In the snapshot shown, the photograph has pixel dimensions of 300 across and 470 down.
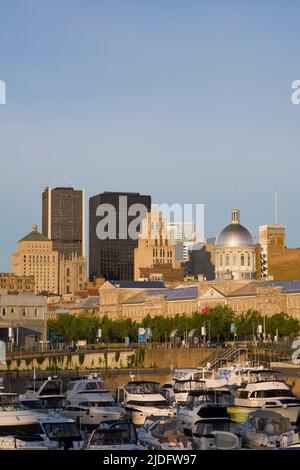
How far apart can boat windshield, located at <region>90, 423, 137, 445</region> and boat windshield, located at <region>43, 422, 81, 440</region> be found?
85.1 inches

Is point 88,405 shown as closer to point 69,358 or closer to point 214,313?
point 69,358

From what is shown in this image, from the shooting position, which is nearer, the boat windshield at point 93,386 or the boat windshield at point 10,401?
the boat windshield at point 10,401

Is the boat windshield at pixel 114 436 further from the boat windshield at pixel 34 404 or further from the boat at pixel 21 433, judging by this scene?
the boat windshield at pixel 34 404

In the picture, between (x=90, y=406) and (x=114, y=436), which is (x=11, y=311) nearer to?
(x=90, y=406)

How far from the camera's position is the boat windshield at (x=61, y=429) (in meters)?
46.4

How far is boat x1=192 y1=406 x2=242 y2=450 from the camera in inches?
1821

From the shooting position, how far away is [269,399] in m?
62.9

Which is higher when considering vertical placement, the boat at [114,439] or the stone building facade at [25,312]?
the stone building facade at [25,312]

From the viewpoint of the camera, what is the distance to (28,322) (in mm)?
145000

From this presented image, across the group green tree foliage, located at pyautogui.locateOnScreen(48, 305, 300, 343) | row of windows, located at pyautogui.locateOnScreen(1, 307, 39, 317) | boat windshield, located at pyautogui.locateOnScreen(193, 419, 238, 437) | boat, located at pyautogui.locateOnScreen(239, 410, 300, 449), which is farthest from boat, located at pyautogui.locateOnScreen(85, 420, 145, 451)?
green tree foliage, located at pyautogui.locateOnScreen(48, 305, 300, 343)

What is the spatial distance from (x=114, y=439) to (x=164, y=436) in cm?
233

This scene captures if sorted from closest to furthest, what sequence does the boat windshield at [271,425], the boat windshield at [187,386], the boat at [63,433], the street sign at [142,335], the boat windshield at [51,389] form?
the boat at [63,433] < the boat windshield at [271,425] < the boat windshield at [187,386] < the boat windshield at [51,389] < the street sign at [142,335]

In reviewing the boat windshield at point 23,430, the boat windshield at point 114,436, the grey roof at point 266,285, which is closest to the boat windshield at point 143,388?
the boat windshield at point 23,430
